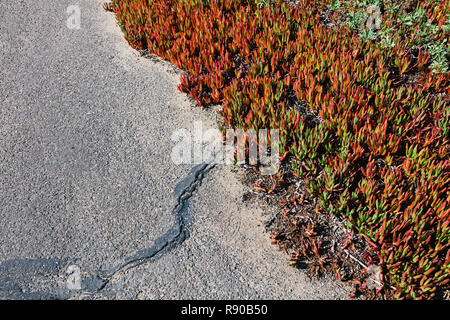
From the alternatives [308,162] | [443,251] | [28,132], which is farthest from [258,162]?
[28,132]

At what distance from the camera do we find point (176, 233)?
4168mm

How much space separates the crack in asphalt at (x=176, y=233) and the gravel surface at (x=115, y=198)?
0.04ft

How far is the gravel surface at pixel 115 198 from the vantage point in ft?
12.4

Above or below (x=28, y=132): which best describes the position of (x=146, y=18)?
above

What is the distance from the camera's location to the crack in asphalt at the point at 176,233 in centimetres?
388

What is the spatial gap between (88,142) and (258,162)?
2356 mm

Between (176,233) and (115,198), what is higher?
(115,198)

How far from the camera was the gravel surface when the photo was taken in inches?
149

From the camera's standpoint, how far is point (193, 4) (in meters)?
6.86

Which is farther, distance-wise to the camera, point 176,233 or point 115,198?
point 115,198

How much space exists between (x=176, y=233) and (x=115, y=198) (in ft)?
3.03

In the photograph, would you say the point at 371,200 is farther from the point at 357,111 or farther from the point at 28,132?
the point at 28,132

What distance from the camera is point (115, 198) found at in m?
4.50

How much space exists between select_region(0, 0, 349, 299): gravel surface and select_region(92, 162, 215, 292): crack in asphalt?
0.01 m
